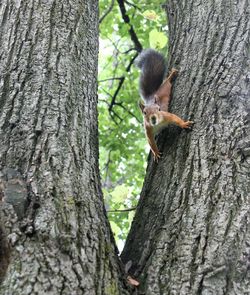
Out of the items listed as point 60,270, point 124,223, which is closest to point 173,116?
point 60,270

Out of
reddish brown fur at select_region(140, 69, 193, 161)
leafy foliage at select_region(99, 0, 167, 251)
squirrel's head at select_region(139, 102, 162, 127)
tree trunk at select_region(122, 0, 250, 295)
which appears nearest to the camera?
tree trunk at select_region(122, 0, 250, 295)

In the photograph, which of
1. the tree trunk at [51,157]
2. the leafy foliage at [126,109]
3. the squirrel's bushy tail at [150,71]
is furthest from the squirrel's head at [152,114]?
the leafy foliage at [126,109]

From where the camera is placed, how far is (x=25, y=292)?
1.53 metres

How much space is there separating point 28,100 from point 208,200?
3.02 feet

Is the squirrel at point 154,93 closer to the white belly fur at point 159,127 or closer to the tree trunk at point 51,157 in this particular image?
the white belly fur at point 159,127

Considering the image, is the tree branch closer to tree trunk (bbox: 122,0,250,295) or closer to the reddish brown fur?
the reddish brown fur

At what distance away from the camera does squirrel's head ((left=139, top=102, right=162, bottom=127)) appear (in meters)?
2.94

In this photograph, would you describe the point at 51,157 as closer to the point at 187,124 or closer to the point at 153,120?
the point at 187,124

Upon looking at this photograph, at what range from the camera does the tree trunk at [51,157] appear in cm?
164

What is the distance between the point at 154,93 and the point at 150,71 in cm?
18

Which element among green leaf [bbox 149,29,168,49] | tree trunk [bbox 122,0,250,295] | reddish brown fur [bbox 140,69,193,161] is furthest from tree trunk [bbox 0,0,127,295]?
green leaf [bbox 149,29,168,49]

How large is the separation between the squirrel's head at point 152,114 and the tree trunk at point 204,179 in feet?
0.62

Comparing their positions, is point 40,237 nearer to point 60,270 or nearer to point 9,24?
point 60,270

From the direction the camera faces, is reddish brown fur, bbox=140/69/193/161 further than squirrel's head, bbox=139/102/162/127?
No
